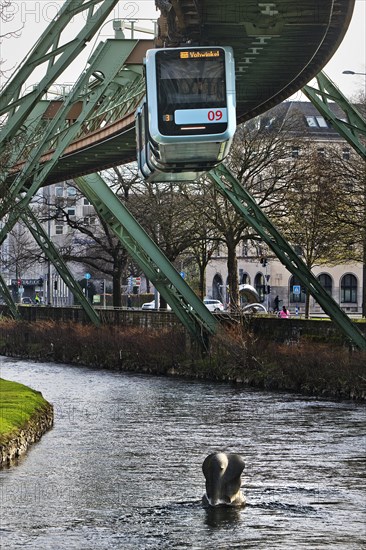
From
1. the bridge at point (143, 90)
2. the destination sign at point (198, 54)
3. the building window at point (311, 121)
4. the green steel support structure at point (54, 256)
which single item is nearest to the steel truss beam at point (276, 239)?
the bridge at point (143, 90)

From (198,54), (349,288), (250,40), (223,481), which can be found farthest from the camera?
(349,288)

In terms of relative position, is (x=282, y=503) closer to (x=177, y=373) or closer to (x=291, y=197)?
(x=177, y=373)

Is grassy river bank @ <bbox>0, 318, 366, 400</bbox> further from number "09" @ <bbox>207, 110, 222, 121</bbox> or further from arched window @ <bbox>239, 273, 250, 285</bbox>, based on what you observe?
arched window @ <bbox>239, 273, 250, 285</bbox>

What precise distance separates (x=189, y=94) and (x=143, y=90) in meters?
10.5

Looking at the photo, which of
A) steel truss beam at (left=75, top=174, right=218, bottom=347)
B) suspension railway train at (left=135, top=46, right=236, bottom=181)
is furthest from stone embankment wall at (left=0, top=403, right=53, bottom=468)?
steel truss beam at (left=75, top=174, right=218, bottom=347)

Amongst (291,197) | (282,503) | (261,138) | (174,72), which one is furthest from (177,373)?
(282,503)

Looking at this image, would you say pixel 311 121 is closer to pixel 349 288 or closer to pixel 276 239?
pixel 349 288

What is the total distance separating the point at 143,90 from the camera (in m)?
37.2

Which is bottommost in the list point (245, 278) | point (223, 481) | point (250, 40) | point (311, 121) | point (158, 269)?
point (223, 481)

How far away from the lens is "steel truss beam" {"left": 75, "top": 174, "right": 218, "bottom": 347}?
44938mm

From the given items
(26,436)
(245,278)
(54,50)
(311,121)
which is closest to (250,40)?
(54,50)

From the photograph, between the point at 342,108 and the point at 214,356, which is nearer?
Result: the point at 342,108

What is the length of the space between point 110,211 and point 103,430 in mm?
19278

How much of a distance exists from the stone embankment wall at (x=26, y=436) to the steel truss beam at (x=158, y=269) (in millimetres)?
15072
